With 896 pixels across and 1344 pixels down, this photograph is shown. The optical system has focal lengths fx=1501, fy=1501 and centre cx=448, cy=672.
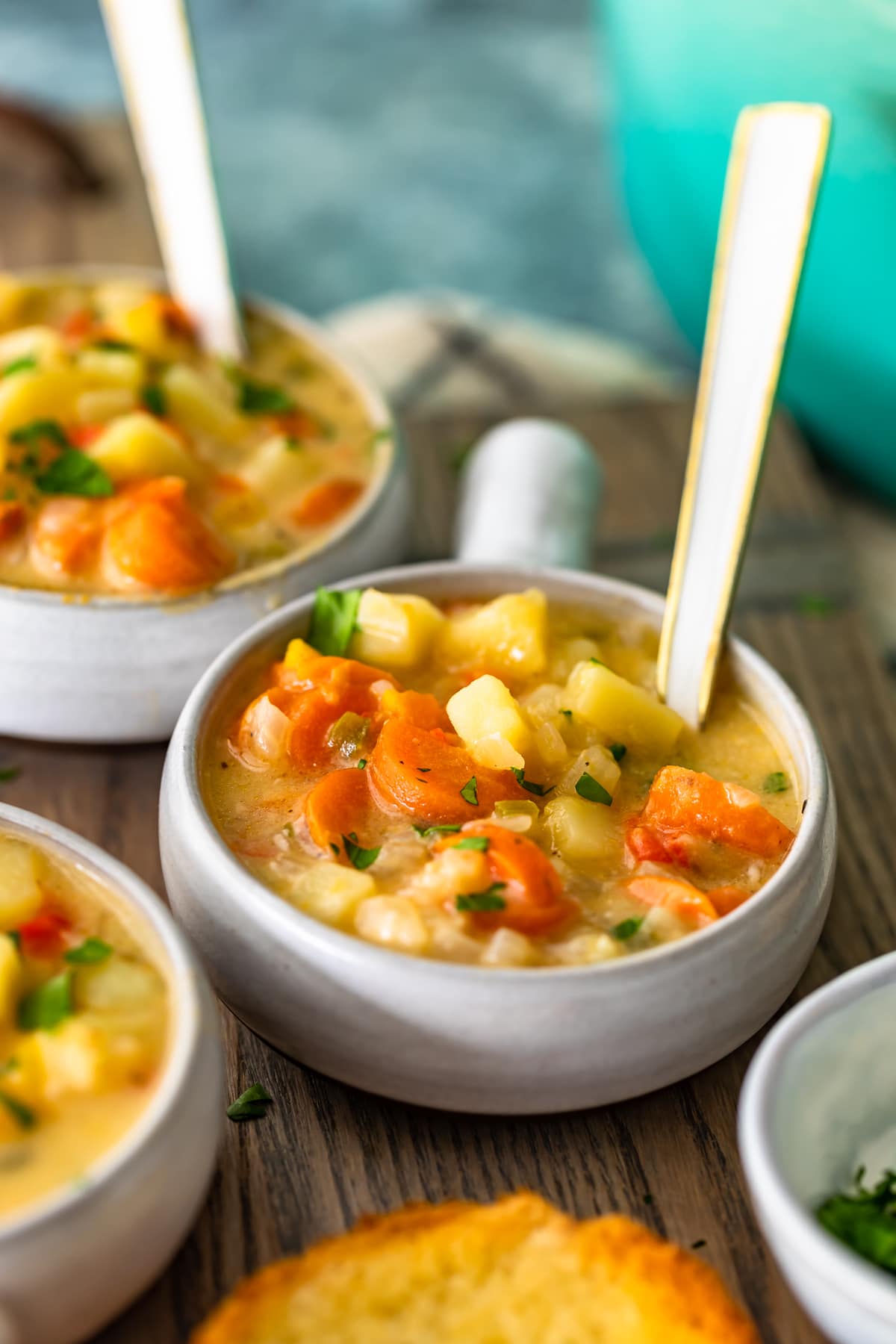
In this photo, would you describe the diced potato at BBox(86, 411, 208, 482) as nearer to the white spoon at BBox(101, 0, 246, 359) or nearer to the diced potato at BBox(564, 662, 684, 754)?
the white spoon at BBox(101, 0, 246, 359)

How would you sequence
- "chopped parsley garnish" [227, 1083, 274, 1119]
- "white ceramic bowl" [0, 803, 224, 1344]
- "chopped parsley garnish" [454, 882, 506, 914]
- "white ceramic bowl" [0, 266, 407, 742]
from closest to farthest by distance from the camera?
1. "white ceramic bowl" [0, 803, 224, 1344]
2. "chopped parsley garnish" [454, 882, 506, 914]
3. "chopped parsley garnish" [227, 1083, 274, 1119]
4. "white ceramic bowl" [0, 266, 407, 742]

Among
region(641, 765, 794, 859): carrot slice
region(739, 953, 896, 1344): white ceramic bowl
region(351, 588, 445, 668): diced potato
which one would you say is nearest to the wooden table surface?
region(739, 953, 896, 1344): white ceramic bowl

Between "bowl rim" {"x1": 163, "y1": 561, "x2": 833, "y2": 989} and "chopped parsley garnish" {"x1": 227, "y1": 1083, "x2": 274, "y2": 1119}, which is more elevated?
"bowl rim" {"x1": 163, "y1": 561, "x2": 833, "y2": 989}

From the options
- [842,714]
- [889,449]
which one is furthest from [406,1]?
[842,714]

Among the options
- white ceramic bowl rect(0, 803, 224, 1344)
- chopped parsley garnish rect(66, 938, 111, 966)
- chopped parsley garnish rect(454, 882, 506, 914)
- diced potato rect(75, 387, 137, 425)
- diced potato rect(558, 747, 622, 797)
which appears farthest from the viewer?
diced potato rect(75, 387, 137, 425)

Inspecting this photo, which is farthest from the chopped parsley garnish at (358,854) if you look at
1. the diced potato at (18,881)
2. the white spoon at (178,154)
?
the white spoon at (178,154)

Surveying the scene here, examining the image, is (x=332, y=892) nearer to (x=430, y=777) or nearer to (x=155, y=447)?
(x=430, y=777)

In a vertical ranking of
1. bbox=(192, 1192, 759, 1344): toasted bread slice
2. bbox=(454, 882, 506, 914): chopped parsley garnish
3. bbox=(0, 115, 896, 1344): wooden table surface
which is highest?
bbox=(454, 882, 506, 914): chopped parsley garnish

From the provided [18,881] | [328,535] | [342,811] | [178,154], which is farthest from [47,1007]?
[178,154]
